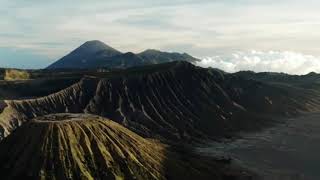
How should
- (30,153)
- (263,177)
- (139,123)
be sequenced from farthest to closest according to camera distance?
(139,123) → (263,177) → (30,153)

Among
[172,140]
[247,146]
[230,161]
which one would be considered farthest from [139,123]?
[230,161]

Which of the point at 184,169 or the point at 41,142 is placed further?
the point at 184,169

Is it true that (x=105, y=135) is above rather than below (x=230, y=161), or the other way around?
above

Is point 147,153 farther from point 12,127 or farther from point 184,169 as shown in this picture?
point 12,127

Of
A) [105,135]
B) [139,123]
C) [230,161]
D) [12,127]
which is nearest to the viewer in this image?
A: [105,135]

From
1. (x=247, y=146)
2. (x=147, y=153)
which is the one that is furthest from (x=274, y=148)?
(x=147, y=153)

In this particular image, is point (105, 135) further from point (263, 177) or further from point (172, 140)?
point (172, 140)
